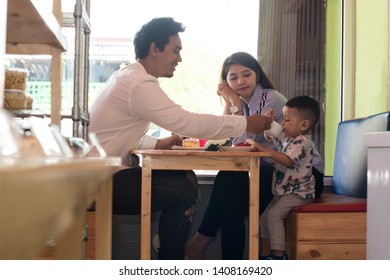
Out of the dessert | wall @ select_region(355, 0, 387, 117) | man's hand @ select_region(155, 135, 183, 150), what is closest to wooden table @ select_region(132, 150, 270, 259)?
man's hand @ select_region(155, 135, 183, 150)

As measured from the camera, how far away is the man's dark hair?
100 inches

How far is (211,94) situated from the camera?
3.35 m

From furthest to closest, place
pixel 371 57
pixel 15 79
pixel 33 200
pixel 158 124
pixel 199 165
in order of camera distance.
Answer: pixel 371 57, pixel 158 124, pixel 199 165, pixel 15 79, pixel 33 200

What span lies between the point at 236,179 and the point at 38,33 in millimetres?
1530

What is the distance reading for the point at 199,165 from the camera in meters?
2.21

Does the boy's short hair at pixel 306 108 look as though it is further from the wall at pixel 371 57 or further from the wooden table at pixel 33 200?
the wooden table at pixel 33 200

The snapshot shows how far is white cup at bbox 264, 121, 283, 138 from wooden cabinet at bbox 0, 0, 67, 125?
118cm

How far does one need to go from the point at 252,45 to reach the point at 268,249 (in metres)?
1.24

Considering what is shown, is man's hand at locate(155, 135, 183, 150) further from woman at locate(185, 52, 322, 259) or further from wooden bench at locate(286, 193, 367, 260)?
wooden bench at locate(286, 193, 367, 260)

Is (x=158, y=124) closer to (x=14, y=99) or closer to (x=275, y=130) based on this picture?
(x=275, y=130)

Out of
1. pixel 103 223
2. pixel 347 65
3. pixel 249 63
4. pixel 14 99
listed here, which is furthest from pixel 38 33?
pixel 347 65
